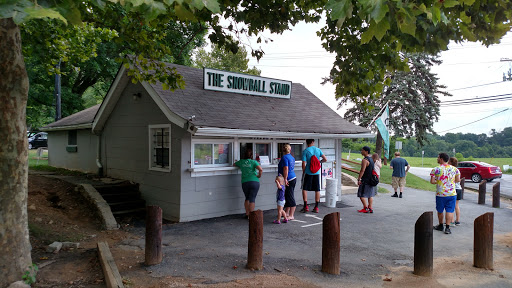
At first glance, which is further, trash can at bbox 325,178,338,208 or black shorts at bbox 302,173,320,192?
trash can at bbox 325,178,338,208

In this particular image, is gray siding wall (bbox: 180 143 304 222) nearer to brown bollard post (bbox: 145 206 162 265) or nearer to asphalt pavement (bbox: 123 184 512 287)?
asphalt pavement (bbox: 123 184 512 287)

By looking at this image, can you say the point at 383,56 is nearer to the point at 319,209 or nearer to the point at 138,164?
the point at 319,209

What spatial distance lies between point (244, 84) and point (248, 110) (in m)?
1.36

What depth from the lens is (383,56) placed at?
6.56m

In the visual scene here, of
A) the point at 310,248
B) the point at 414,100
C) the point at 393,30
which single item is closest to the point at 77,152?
the point at 310,248

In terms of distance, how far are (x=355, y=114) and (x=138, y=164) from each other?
22.3 metres

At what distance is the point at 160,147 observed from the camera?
963 cm

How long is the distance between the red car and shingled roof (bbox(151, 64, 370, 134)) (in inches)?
639

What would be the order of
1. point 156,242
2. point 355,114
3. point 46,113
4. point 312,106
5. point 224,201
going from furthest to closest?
point 355,114
point 46,113
point 312,106
point 224,201
point 156,242

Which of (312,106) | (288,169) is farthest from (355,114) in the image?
(288,169)

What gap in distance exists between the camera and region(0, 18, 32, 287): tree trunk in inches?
163

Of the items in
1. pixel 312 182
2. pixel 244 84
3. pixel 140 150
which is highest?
pixel 244 84

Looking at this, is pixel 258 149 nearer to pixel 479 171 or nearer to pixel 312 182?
pixel 312 182

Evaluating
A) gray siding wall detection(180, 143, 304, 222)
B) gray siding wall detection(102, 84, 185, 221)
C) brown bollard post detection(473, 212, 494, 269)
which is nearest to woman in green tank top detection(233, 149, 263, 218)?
gray siding wall detection(180, 143, 304, 222)
